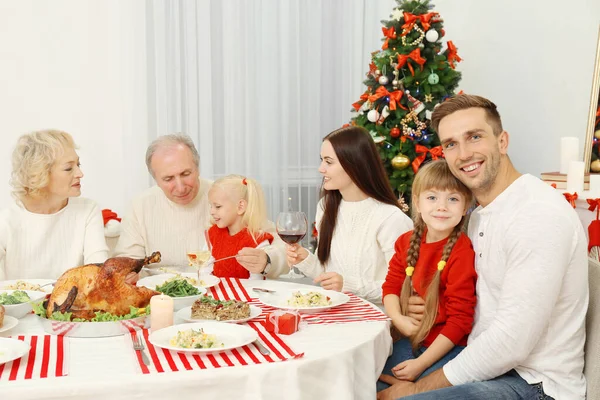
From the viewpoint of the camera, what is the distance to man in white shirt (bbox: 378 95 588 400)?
2.13 meters

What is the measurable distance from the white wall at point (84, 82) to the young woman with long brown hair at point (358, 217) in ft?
7.41

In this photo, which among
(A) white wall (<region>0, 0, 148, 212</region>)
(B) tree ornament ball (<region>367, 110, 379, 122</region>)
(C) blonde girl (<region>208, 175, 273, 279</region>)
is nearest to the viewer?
(C) blonde girl (<region>208, 175, 273, 279</region>)

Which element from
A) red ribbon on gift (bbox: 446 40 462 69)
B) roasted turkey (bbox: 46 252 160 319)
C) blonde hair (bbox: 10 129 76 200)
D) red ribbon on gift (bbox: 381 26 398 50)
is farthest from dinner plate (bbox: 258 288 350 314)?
red ribbon on gift (bbox: 446 40 462 69)

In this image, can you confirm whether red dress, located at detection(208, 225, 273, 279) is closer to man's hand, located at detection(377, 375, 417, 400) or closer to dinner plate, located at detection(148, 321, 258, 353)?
man's hand, located at detection(377, 375, 417, 400)

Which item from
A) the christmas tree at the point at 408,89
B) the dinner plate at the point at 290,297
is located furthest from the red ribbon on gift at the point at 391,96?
the dinner plate at the point at 290,297

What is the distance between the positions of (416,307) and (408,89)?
242 centimetres

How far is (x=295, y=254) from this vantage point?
9.70 ft

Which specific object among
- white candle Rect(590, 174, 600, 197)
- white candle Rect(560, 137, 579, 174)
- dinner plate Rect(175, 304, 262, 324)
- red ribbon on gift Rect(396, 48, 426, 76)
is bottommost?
dinner plate Rect(175, 304, 262, 324)

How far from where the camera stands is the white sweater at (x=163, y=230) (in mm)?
3680

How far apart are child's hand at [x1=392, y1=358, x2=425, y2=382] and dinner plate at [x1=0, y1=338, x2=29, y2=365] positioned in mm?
1263

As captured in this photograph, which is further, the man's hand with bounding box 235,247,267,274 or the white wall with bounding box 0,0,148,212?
the white wall with bounding box 0,0,148,212

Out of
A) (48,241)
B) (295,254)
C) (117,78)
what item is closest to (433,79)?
(295,254)

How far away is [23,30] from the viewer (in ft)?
15.7

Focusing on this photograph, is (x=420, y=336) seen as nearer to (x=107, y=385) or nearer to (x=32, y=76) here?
(x=107, y=385)
